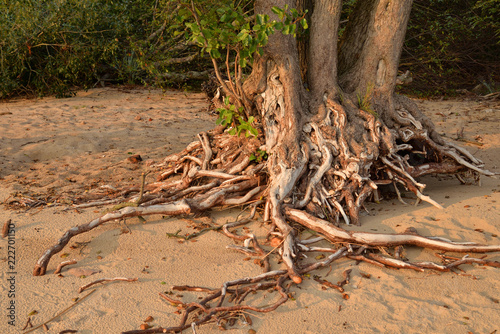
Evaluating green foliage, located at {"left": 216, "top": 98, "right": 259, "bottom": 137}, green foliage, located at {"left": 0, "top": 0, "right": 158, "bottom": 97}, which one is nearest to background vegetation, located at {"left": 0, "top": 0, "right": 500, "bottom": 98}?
green foliage, located at {"left": 0, "top": 0, "right": 158, "bottom": 97}

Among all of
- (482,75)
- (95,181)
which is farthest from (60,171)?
(482,75)

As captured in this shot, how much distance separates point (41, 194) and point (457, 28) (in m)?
8.74

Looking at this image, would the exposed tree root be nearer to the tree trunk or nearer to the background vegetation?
the tree trunk

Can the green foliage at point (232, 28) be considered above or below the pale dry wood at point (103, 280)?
above

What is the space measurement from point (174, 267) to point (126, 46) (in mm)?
6933

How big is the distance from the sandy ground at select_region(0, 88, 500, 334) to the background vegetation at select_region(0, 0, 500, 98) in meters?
2.79

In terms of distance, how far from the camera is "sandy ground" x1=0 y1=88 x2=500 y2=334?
2.89 m

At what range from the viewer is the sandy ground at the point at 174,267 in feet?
9.49

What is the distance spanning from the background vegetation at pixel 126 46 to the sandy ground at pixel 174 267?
9.16 ft

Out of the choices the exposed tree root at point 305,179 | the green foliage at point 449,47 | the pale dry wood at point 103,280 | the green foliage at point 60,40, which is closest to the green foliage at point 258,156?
the exposed tree root at point 305,179

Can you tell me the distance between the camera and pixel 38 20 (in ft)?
27.7

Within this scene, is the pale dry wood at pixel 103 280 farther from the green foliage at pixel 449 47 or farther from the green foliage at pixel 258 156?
the green foliage at pixel 449 47

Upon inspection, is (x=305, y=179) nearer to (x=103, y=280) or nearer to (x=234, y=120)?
(x=234, y=120)

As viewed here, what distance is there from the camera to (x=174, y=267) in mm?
3480
